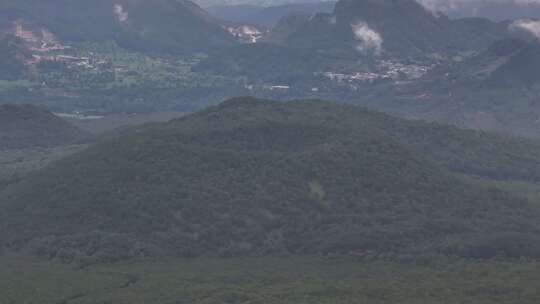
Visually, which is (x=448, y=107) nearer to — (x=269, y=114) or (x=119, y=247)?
(x=269, y=114)

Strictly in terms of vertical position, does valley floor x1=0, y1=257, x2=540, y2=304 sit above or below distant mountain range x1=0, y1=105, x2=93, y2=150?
below

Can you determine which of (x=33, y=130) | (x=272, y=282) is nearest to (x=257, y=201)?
(x=272, y=282)

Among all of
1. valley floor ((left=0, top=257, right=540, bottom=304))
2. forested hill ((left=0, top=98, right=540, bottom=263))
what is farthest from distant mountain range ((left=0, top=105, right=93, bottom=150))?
valley floor ((left=0, top=257, right=540, bottom=304))

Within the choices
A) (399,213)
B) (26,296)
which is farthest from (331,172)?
(26,296)

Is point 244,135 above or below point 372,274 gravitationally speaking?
above

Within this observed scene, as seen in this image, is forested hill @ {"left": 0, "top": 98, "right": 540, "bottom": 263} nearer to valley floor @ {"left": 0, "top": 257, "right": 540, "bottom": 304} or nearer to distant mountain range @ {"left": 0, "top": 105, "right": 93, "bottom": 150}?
valley floor @ {"left": 0, "top": 257, "right": 540, "bottom": 304}

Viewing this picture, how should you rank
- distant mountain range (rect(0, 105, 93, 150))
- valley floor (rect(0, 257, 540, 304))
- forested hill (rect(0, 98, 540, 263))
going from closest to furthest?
valley floor (rect(0, 257, 540, 304))
forested hill (rect(0, 98, 540, 263))
distant mountain range (rect(0, 105, 93, 150))

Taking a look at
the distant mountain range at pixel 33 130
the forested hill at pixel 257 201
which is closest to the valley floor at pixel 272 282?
the forested hill at pixel 257 201

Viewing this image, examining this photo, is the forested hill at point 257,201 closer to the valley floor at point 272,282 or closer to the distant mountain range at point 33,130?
the valley floor at point 272,282
